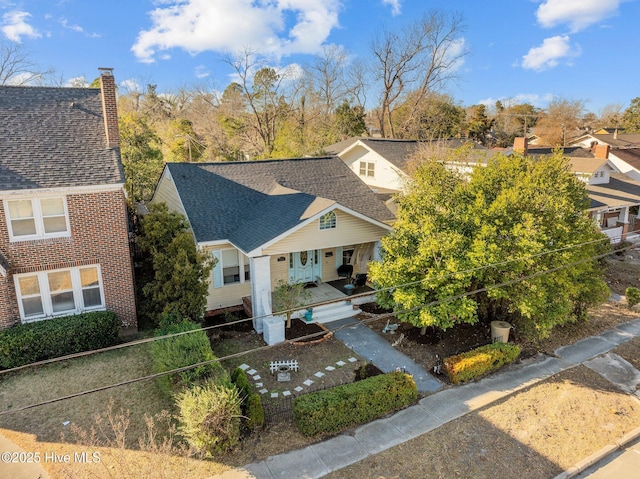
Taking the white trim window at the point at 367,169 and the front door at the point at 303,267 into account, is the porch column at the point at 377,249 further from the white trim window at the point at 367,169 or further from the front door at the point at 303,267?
the white trim window at the point at 367,169

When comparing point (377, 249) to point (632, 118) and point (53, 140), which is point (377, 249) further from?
point (632, 118)

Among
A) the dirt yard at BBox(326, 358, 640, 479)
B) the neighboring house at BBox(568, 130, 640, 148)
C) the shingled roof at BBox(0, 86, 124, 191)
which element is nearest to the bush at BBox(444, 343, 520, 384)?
the dirt yard at BBox(326, 358, 640, 479)

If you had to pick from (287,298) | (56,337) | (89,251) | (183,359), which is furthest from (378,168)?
(56,337)

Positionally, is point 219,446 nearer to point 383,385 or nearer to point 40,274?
point 383,385

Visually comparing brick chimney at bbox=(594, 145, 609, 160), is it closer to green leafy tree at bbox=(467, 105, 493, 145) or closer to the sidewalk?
the sidewalk

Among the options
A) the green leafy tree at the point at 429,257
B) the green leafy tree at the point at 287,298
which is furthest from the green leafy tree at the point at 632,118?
the green leafy tree at the point at 287,298

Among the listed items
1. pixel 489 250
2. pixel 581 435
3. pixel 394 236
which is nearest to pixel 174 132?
pixel 394 236
